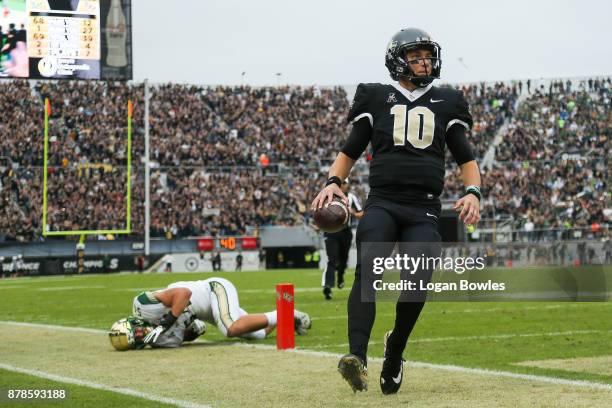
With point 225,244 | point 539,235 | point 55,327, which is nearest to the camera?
point 55,327

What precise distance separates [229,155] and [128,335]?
3594 cm

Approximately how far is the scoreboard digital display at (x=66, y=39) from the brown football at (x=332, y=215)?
21672 millimetres

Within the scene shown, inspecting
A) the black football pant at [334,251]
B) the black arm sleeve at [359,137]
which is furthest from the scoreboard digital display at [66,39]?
the black arm sleeve at [359,137]

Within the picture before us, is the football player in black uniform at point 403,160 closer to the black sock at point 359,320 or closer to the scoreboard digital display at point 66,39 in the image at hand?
the black sock at point 359,320

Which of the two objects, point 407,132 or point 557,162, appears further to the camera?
point 557,162

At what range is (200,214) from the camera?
4131cm

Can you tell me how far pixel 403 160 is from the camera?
552 cm

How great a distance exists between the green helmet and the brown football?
11.9 feet

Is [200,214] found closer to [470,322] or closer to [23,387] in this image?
[470,322]

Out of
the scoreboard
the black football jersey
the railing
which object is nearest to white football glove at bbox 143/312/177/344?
the black football jersey

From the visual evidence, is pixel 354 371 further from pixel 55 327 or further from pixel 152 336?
pixel 55 327

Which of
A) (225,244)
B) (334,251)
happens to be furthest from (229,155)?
(334,251)

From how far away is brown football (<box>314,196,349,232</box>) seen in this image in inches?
213

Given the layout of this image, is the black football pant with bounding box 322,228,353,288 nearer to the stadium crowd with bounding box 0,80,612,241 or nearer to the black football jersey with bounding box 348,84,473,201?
the black football jersey with bounding box 348,84,473,201
